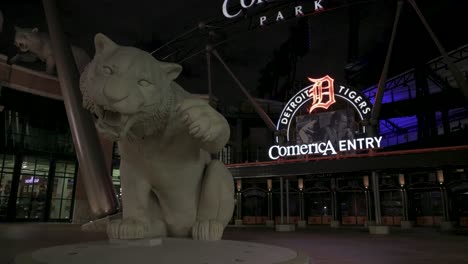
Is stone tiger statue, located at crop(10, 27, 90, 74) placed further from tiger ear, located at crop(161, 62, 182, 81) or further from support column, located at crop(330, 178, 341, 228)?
support column, located at crop(330, 178, 341, 228)

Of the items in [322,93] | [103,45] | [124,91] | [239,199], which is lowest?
[239,199]

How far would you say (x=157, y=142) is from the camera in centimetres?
292

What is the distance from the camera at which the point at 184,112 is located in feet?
8.34

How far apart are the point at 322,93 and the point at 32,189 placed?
1639 cm

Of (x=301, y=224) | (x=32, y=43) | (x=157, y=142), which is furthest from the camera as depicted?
(x=301, y=224)

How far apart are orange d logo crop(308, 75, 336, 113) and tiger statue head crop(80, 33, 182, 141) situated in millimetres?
14474

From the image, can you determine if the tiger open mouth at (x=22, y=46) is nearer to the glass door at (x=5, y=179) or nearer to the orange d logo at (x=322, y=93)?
the glass door at (x=5, y=179)

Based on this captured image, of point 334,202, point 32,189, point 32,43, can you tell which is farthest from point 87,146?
point 334,202

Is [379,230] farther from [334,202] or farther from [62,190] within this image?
[62,190]

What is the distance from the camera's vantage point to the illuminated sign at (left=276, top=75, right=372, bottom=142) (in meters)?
15.4

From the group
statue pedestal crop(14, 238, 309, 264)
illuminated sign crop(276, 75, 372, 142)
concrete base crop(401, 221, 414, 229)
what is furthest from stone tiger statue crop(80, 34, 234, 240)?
concrete base crop(401, 221, 414, 229)

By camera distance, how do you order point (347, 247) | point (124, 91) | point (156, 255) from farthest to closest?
point (347, 247) → point (156, 255) → point (124, 91)

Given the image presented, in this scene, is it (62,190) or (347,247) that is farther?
(62,190)

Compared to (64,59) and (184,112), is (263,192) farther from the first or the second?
(184,112)
